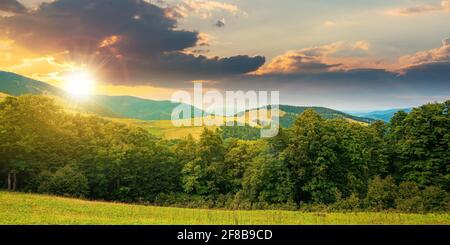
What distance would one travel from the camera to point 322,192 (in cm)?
6406

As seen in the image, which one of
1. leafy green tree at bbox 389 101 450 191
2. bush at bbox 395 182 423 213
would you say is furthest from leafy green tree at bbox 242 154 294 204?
leafy green tree at bbox 389 101 450 191

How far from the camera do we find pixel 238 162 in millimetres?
77000

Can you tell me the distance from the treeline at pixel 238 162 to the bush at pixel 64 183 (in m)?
0.15

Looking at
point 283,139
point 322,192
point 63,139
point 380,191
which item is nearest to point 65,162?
point 63,139

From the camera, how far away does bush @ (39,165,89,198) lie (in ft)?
189

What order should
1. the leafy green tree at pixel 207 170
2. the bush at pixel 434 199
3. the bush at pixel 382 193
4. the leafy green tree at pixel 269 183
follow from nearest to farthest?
the bush at pixel 434 199
the bush at pixel 382 193
the leafy green tree at pixel 269 183
the leafy green tree at pixel 207 170

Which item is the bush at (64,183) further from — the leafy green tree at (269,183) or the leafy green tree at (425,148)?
the leafy green tree at (425,148)

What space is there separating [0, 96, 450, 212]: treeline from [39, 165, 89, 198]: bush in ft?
0.48

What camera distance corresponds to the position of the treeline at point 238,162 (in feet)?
202

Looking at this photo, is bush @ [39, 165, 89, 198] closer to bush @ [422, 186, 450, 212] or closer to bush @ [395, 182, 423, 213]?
bush @ [395, 182, 423, 213]

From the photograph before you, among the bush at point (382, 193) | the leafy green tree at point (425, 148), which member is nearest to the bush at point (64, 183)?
the bush at point (382, 193)

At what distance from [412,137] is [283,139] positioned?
2111 cm

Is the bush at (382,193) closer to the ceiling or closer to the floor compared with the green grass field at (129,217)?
closer to the floor
